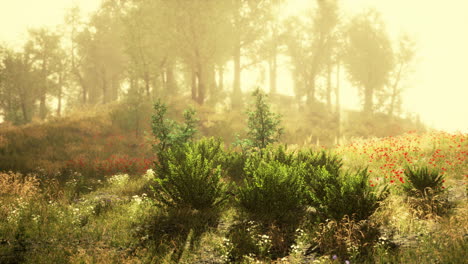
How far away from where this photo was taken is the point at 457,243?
4477 millimetres

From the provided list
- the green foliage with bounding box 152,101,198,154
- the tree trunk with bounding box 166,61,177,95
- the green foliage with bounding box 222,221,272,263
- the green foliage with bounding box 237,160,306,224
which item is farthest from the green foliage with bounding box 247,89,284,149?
the tree trunk with bounding box 166,61,177,95

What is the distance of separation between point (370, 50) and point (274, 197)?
90.0 ft

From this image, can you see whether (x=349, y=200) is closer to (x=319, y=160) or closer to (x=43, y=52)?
(x=319, y=160)

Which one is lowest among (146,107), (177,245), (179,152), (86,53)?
(177,245)

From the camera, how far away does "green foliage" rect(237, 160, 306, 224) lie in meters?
5.84

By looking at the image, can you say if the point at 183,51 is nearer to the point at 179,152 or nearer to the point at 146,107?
the point at 146,107

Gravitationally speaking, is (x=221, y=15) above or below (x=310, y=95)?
above

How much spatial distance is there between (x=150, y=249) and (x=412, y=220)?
15.4 feet

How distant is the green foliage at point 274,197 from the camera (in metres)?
5.84

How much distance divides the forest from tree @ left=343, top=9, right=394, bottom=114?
4963 millimetres

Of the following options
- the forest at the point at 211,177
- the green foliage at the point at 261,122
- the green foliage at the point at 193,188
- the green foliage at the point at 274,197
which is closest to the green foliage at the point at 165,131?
the forest at the point at 211,177

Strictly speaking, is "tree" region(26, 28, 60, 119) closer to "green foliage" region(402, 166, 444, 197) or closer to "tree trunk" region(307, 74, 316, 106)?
"tree trunk" region(307, 74, 316, 106)

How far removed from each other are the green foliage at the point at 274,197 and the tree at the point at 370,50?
2482 cm

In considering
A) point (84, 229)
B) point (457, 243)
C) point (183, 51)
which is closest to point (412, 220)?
point (457, 243)
